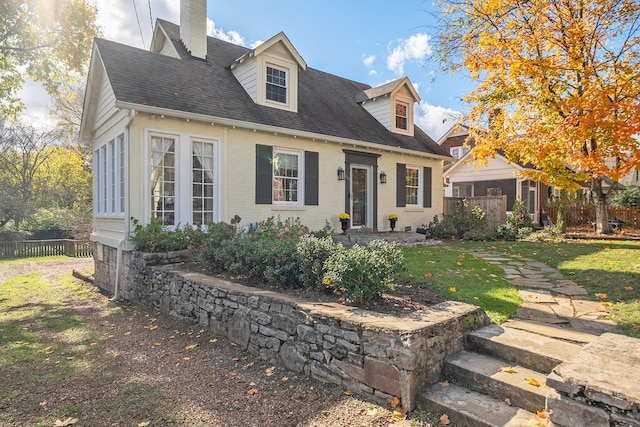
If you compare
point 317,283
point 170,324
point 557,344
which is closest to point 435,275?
point 317,283

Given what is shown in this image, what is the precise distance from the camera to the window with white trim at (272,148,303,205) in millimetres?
10211

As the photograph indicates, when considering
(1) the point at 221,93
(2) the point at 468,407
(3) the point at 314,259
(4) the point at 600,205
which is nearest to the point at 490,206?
(4) the point at 600,205

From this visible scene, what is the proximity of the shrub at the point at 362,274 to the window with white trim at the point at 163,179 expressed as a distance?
546cm

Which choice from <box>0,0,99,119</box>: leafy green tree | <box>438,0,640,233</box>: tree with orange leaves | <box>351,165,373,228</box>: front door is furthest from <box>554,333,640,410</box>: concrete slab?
<box>0,0,99,119</box>: leafy green tree

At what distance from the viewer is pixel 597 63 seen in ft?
29.7

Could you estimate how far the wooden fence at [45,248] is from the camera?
674 inches

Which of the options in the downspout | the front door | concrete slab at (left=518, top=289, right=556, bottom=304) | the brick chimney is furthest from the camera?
the front door

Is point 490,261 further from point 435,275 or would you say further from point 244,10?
point 244,10

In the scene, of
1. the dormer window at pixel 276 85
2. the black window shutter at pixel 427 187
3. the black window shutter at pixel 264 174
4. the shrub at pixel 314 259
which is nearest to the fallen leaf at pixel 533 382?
the shrub at pixel 314 259

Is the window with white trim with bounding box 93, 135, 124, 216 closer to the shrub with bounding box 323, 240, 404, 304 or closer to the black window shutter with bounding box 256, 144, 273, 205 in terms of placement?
the black window shutter with bounding box 256, 144, 273, 205

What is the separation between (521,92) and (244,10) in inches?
323

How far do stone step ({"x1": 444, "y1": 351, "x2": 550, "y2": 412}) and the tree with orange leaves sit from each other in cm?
715

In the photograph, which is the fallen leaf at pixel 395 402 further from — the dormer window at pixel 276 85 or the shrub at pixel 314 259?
the dormer window at pixel 276 85

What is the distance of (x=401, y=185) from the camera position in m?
13.2
